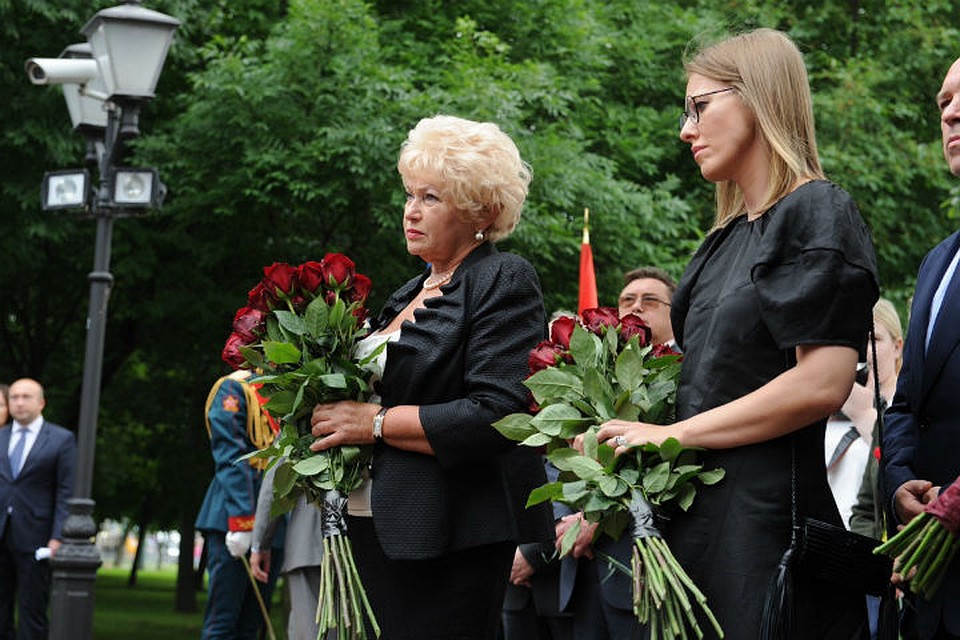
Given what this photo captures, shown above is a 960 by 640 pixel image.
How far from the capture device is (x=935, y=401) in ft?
11.5

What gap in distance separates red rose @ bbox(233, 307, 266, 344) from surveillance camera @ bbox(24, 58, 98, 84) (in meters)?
7.48

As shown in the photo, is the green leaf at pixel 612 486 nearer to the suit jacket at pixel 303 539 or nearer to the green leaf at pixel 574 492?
the green leaf at pixel 574 492

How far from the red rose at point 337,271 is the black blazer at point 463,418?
0.77 feet

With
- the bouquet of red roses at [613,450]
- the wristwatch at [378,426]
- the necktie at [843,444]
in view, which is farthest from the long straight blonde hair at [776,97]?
the necktie at [843,444]

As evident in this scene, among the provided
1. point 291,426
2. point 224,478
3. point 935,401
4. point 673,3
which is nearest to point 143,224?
point 673,3

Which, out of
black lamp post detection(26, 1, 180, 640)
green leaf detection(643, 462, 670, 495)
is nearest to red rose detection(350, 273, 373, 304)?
green leaf detection(643, 462, 670, 495)

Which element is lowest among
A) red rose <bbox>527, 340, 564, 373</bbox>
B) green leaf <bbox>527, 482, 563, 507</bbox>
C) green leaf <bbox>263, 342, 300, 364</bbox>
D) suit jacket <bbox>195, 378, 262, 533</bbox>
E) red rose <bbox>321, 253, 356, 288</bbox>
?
suit jacket <bbox>195, 378, 262, 533</bbox>

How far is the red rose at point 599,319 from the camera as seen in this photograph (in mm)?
3578

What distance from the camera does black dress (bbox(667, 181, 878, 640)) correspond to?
3.10 metres

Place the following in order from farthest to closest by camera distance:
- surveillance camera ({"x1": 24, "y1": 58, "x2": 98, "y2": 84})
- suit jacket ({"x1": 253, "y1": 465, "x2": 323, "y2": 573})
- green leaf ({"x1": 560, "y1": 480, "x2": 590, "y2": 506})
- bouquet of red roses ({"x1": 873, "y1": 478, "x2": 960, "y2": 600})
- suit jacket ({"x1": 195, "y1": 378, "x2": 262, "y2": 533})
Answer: surveillance camera ({"x1": 24, "y1": 58, "x2": 98, "y2": 84}) → suit jacket ({"x1": 195, "y1": 378, "x2": 262, "y2": 533}) → suit jacket ({"x1": 253, "y1": 465, "x2": 323, "y2": 573}) → green leaf ({"x1": 560, "y1": 480, "x2": 590, "y2": 506}) → bouquet of red roses ({"x1": 873, "y1": 478, "x2": 960, "y2": 600})

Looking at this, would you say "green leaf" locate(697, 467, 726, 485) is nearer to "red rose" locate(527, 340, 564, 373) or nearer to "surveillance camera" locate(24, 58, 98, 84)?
"red rose" locate(527, 340, 564, 373)

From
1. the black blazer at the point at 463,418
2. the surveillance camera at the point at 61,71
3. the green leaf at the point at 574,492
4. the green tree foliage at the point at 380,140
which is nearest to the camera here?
the green leaf at the point at 574,492

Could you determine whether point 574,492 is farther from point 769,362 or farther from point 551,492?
point 769,362

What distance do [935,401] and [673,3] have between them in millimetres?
16151
